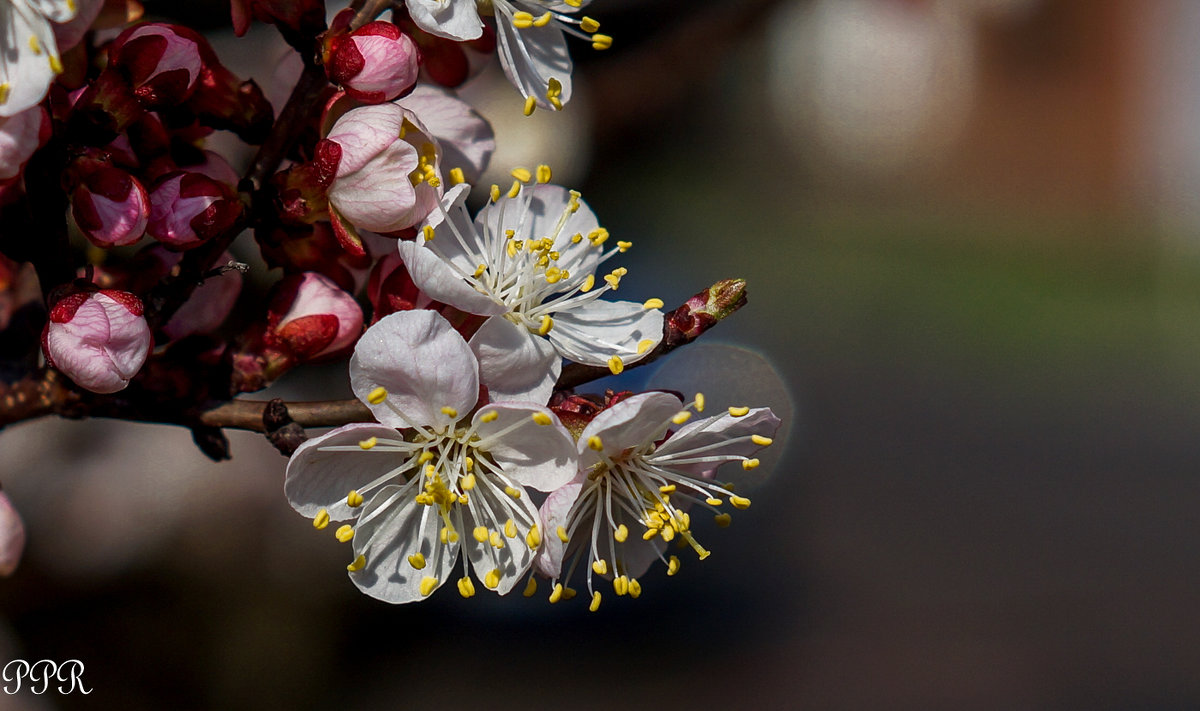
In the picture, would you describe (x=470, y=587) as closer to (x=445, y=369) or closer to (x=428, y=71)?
(x=445, y=369)

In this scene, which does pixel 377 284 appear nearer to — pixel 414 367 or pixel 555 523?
pixel 414 367

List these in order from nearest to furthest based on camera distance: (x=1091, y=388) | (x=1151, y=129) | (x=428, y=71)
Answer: (x=428, y=71) → (x=1091, y=388) → (x=1151, y=129)

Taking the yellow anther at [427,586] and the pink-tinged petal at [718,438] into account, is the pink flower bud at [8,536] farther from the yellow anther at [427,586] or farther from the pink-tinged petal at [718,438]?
the pink-tinged petal at [718,438]

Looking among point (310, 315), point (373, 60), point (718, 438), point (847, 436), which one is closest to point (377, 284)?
point (310, 315)

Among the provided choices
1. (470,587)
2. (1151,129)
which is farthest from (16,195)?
(1151,129)

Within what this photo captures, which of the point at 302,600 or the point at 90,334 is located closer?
the point at 90,334
